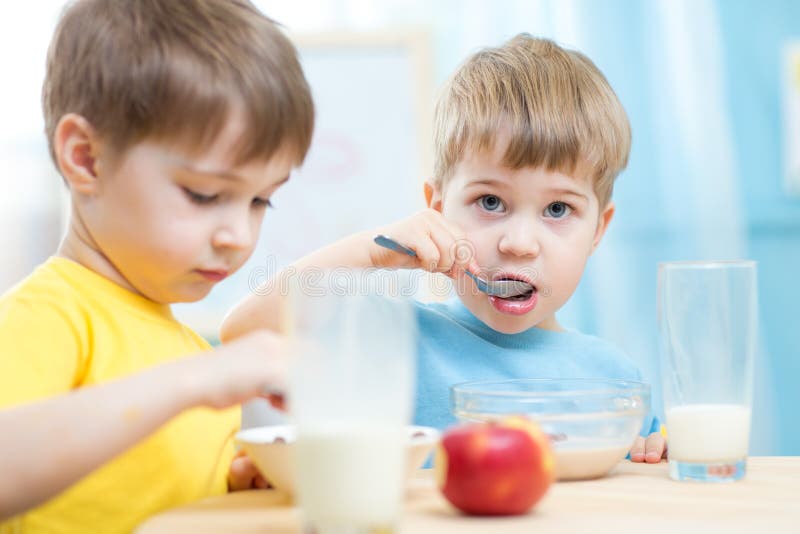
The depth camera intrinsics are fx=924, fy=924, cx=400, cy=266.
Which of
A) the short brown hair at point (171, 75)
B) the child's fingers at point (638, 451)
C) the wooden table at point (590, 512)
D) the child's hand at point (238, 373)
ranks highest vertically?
the short brown hair at point (171, 75)

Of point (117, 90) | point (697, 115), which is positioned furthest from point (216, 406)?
point (697, 115)

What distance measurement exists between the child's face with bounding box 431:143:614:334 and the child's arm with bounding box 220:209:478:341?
0.04m

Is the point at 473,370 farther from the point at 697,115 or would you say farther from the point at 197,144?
the point at 697,115

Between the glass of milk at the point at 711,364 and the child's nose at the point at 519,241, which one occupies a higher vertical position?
the child's nose at the point at 519,241

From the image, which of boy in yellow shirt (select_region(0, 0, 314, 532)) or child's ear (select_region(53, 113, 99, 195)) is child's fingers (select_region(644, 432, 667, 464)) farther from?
child's ear (select_region(53, 113, 99, 195))

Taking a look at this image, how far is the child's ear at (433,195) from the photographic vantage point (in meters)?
1.39

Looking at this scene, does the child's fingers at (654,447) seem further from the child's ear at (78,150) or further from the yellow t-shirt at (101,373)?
the child's ear at (78,150)

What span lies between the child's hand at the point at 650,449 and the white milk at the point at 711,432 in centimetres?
18

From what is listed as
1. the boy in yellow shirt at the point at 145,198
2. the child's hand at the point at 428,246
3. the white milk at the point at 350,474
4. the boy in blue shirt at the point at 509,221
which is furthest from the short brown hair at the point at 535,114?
the white milk at the point at 350,474

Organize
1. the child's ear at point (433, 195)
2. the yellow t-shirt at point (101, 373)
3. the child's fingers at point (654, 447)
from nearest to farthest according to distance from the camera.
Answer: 1. the yellow t-shirt at point (101, 373)
2. the child's fingers at point (654, 447)
3. the child's ear at point (433, 195)

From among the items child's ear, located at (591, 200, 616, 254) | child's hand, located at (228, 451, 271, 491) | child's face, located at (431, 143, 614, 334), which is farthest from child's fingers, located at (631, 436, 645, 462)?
child's hand, located at (228, 451, 271, 491)

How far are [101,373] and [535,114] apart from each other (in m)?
0.67

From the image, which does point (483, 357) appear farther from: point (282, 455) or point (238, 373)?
point (238, 373)

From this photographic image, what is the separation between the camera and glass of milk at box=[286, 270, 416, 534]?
599 millimetres
